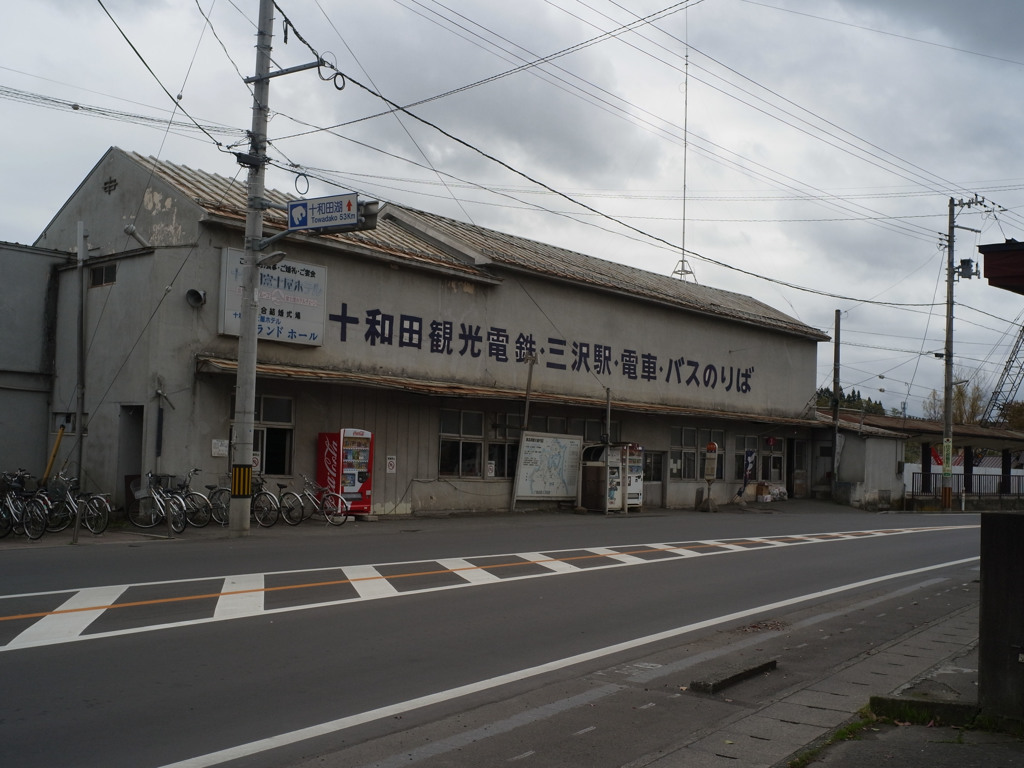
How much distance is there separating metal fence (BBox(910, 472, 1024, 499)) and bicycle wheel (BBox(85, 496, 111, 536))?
3896 centimetres

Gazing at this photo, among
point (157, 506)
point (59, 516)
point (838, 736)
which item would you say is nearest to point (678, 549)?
point (157, 506)

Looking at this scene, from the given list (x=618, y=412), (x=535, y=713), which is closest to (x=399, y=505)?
(x=618, y=412)

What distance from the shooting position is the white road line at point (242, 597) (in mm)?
9680

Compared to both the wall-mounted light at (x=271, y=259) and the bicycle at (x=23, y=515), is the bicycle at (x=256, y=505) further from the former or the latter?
the wall-mounted light at (x=271, y=259)

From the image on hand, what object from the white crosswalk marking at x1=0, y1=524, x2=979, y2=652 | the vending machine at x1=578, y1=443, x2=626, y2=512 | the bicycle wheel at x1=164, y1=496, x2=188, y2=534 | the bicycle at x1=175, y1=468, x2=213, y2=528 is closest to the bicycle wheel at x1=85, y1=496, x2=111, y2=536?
the bicycle wheel at x1=164, y1=496, x2=188, y2=534

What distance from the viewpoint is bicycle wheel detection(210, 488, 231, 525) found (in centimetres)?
1928

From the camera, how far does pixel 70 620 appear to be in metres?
8.91

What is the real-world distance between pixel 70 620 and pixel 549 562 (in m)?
7.99

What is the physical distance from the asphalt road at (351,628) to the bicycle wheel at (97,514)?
142 cm

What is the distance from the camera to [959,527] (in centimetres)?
2781

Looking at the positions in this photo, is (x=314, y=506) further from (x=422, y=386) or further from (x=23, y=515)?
(x=23, y=515)

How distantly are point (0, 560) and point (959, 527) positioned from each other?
26.2 m

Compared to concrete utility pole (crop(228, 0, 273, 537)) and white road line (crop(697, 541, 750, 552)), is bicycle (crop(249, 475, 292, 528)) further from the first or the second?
white road line (crop(697, 541, 750, 552))

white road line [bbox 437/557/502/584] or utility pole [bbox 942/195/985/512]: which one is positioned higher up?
utility pole [bbox 942/195/985/512]
